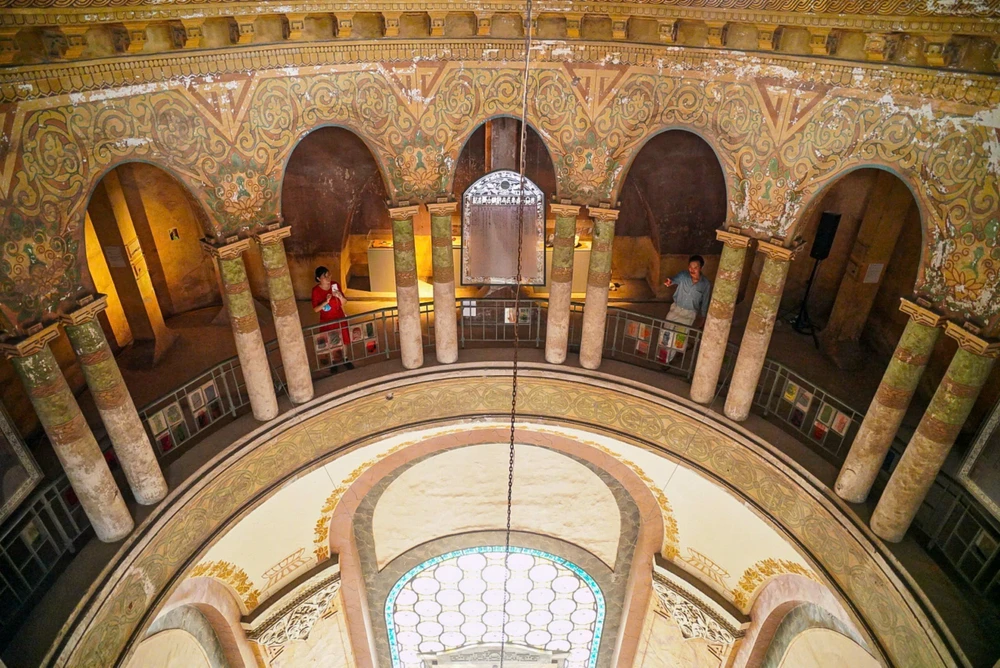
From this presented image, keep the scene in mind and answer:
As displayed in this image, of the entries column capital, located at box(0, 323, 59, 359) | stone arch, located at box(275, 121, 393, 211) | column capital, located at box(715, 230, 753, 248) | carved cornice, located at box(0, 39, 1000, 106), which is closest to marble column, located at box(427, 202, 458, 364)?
stone arch, located at box(275, 121, 393, 211)

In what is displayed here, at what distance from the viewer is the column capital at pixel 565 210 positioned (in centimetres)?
671

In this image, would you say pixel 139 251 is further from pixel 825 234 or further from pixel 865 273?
pixel 865 273

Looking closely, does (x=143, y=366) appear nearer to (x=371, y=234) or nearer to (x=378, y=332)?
(x=378, y=332)

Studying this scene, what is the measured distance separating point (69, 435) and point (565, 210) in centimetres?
466

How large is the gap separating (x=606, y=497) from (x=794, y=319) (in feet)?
11.0

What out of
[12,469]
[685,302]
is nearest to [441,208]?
[685,302]

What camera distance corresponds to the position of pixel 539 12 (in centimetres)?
573

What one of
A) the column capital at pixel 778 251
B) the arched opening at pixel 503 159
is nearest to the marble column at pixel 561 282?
the arched opening at pixel 503 159

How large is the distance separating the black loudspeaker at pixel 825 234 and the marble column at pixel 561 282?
112 inches

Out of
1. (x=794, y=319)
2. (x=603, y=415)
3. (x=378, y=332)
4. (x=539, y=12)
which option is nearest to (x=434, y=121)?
(x=539, y=12)

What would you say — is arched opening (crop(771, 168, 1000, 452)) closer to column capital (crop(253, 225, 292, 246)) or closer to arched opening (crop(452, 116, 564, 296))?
arched opening (crop(452, 116, 564, 296))

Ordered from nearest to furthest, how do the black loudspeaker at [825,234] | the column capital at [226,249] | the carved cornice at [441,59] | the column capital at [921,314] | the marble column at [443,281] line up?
1. the carved cornice at [441,59]
2. the column capital at [921,314]
3. the column capital at [226,249]
4. the marble column at [443,281]
5. the black loudspeaker at [825,234]

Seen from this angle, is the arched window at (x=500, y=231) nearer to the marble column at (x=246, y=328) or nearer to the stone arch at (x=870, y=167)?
the marble column at (x=246, y=328)

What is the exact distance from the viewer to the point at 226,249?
5668mm
